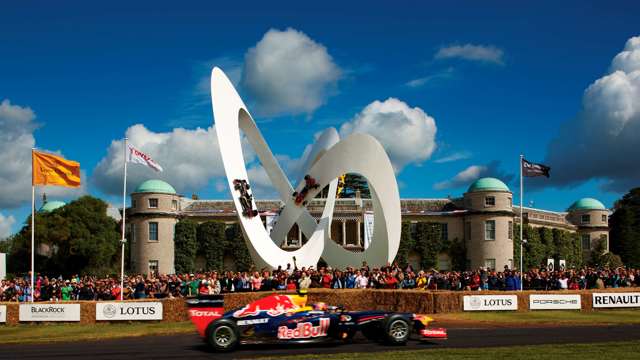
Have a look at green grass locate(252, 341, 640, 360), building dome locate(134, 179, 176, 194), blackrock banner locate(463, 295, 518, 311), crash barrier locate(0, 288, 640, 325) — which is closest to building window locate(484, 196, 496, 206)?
building dome locate(134, 179, 176, 194)

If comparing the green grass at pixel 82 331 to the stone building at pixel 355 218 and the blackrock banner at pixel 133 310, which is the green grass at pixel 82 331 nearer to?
the blackrock banner at pixel 133 310

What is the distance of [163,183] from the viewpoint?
90.0 m

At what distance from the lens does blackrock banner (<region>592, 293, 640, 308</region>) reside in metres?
31.9

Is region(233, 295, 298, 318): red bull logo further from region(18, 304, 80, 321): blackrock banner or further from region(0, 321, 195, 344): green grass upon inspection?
region(18, 304, 80, 321): blackrock banner

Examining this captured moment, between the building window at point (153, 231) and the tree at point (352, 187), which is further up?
the tree at point (352, 187)

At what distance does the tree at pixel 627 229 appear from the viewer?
102 metres

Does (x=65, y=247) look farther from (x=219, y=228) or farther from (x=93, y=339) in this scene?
(x=93, y=339)

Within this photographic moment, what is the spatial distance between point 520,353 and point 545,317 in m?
12.2

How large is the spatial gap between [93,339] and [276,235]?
2011cm

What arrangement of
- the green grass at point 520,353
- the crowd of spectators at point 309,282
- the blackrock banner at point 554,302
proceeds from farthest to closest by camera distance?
the crowd of spectators at point 309,282 → the blackrock banner at point 554,302 → the green grass at point 520,353

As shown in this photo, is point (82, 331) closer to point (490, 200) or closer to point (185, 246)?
point (185, 246)

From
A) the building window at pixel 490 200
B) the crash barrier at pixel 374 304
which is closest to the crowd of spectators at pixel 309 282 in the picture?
the crash barrier at pixel 374 304

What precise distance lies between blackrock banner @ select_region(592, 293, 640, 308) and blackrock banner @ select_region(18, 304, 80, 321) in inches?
872

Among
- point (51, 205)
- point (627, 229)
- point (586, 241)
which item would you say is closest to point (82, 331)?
point (51, 205)
